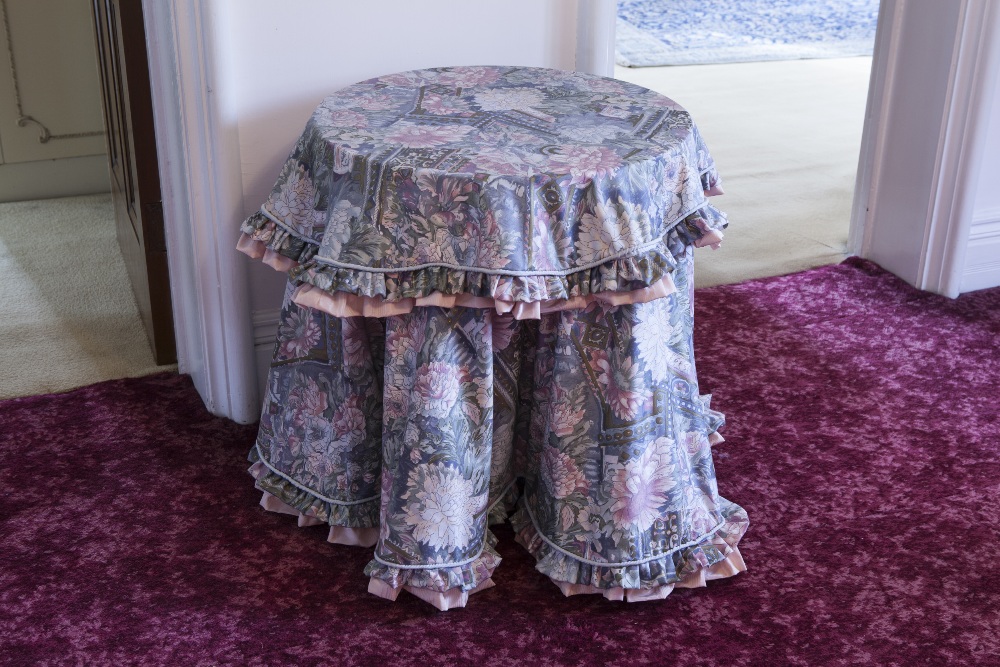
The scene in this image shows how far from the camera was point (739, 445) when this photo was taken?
81.7 inches

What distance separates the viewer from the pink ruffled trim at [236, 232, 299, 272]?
166 cm

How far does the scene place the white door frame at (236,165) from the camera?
1885 mm

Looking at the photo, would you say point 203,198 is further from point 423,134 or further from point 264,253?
point 423,134

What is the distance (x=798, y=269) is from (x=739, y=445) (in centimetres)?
92

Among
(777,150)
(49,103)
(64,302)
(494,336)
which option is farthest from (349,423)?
(777,150)

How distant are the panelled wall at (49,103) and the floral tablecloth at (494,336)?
1.84 meters

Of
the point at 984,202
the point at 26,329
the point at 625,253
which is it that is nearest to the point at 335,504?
the point at 625,253

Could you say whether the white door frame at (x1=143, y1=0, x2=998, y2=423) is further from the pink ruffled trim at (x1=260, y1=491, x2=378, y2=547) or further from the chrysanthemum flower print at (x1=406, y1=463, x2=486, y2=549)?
the chrysanthemum flower print at (x1=406, y1=463, x2=486, y2=549)

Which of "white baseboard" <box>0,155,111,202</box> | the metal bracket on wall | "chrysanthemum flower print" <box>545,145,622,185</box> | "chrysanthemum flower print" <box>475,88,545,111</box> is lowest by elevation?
"white baseboard" <box>0,155,111,202</box>

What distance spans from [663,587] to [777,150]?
99.8 inches

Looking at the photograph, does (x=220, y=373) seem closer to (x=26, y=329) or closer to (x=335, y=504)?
(x=335, y=504)

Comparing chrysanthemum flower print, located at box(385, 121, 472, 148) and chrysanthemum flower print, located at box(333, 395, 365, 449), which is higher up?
chrysanthemum flower print, located at box(385, 121, 472, 148)

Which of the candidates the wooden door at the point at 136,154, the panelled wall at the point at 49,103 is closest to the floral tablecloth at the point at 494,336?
the wooden door at the point at 136,154

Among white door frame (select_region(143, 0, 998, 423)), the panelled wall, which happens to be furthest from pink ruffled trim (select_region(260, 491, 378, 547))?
the panelled wall
